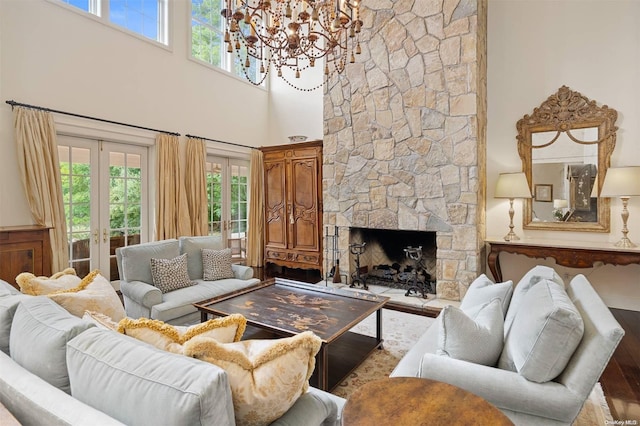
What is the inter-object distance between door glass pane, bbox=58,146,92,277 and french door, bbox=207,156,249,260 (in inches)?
73.7

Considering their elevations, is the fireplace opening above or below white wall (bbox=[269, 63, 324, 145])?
below

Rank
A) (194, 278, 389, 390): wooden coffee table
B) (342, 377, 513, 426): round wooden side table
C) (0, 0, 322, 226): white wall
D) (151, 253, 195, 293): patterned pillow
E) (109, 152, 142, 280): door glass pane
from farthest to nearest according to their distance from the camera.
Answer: (109, 152, 142, 280): door glass pane, (0, 0, 322, 226): white wall, (151, 253, 195, 293): patterned pillow, (194, 278, 389, 390): wooden coffee table, (342, 377, 513, 426): round wooden side table

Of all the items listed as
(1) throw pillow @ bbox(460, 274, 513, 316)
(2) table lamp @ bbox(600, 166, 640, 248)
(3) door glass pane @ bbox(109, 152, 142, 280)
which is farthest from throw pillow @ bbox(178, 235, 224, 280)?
(2) table lamp @ bbox(600, 166, 640, 248)

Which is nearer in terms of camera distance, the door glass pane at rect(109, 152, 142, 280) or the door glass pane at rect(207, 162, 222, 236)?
the door glass pane at rect(109, 152, 142, 280)

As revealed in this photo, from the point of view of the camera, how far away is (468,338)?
5.32ft

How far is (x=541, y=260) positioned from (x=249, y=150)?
5005mm

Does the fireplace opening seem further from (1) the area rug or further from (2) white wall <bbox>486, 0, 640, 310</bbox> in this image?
(2) white wall <bbox>486, 0, 640, 310</bbox>

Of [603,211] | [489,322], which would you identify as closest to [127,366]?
[489,322]

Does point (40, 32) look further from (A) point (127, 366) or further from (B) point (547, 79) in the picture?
(B) point (547, 79)

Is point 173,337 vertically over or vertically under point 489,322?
over

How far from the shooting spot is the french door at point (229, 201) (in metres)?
6.03

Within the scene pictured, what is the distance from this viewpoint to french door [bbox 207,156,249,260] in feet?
19.8

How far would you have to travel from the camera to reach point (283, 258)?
19.8ft

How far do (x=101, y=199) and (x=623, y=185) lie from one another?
6.11 metres
